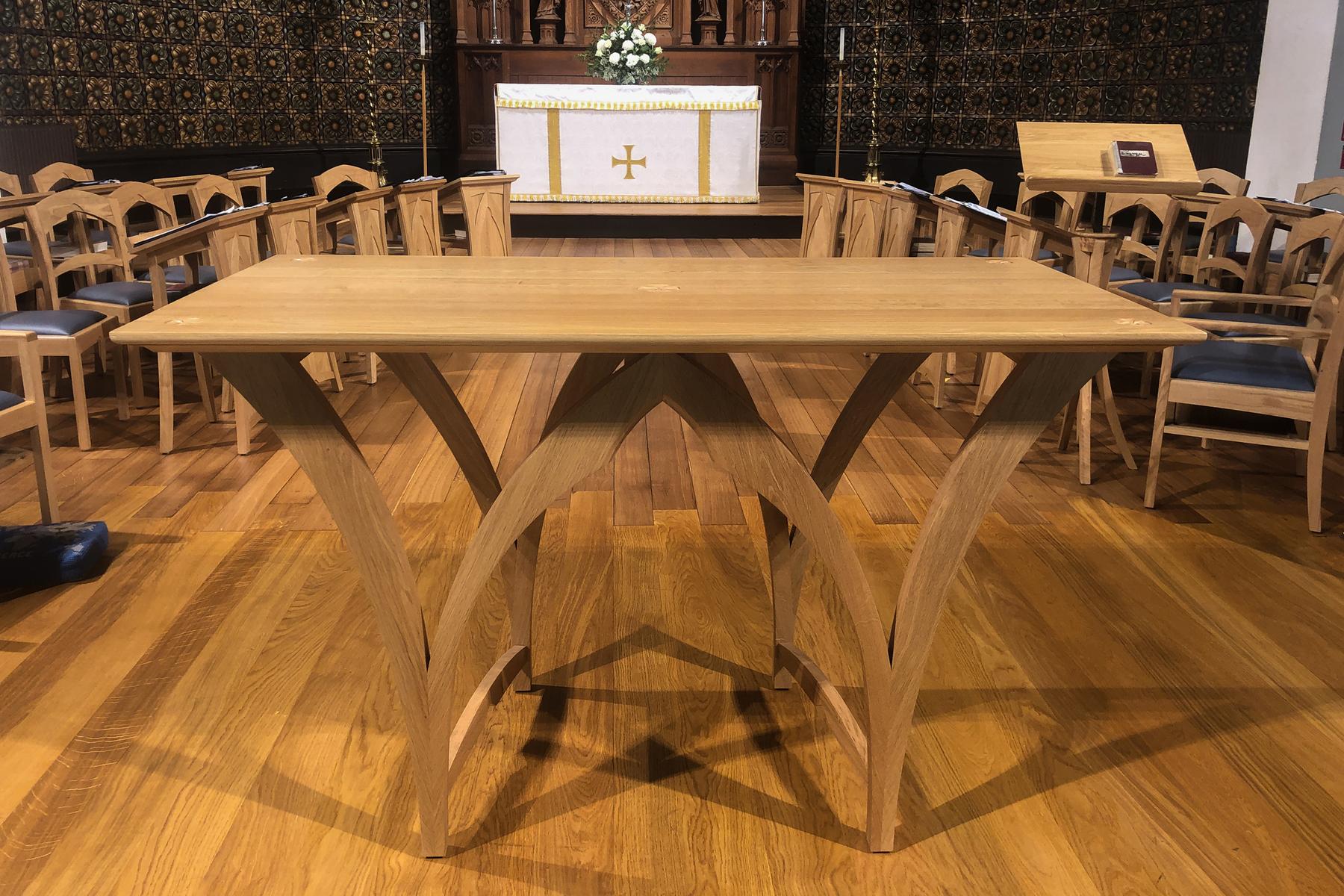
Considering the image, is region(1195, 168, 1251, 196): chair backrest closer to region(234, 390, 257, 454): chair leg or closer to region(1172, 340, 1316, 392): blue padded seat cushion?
region(1172, 340, 1316, 392): blue padded seat cushion

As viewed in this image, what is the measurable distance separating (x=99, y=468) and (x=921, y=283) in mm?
3102

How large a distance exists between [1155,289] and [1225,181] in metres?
1.69

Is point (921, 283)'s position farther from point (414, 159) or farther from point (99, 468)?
point (414, 159)

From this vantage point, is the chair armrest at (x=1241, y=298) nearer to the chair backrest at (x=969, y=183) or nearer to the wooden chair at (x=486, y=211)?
the chair backrest at (x=969, y=183)

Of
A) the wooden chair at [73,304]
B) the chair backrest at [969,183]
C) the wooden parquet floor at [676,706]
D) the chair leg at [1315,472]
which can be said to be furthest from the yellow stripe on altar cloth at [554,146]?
the chair leg at [1315,472]

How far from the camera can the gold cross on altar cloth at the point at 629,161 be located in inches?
354

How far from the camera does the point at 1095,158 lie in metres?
4.78

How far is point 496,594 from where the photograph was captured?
2975 mm

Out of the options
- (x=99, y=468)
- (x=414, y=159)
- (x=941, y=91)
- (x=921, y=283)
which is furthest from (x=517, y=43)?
(x=921, y=283)

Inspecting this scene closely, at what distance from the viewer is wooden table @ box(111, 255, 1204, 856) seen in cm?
161

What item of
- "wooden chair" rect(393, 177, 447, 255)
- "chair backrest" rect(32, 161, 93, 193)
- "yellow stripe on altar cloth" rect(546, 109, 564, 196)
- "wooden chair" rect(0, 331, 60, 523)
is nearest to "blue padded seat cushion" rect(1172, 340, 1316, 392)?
"wooden chair" rect(0, 331, 60, 523)

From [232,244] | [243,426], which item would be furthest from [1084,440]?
[232,244]

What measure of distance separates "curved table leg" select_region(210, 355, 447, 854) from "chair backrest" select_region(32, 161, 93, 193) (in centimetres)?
502

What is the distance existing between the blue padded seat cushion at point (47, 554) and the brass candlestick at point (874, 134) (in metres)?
6.57
